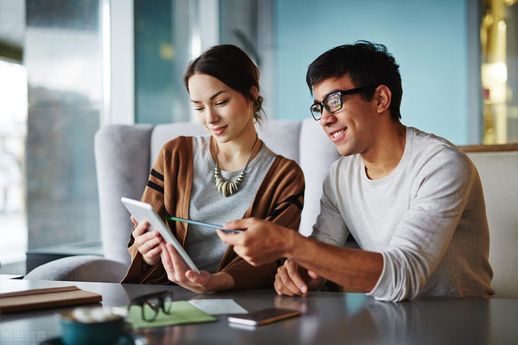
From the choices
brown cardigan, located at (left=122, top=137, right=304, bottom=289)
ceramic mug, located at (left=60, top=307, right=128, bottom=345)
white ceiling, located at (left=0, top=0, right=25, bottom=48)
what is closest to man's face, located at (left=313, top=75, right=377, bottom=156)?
brown cardigan, located at (left=122, top=137, right=304, bottom=289)

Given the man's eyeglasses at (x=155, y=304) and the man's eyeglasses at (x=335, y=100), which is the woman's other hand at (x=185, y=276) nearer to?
the man's eyeglasses at (x=155, y=304)

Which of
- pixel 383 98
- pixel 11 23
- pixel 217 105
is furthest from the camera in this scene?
pixel 11 23

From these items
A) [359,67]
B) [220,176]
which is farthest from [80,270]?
[359,67]

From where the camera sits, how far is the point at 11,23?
5098mm

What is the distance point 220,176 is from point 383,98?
0.52m

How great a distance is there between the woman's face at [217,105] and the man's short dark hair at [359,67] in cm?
24

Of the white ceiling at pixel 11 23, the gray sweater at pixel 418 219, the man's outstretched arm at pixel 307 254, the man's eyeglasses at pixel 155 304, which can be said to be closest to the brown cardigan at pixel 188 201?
the gray sweater at pixel 418 219

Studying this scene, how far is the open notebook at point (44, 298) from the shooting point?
1.24 metres

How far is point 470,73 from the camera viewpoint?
421 centimetres

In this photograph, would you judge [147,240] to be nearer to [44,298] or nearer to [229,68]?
[44,298]

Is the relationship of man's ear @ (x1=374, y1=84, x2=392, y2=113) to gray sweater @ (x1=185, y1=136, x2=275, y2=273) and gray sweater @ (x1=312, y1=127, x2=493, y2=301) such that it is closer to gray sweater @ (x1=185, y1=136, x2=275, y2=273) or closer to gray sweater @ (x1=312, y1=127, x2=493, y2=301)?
gray sweater @ (x1=312, y1=127, x2=493, y2=301)

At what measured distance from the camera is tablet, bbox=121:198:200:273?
4.30 feet

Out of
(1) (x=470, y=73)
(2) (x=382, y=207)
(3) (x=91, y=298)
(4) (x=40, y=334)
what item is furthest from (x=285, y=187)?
(1) (x=470, y=73)

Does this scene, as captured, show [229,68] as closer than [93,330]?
No
